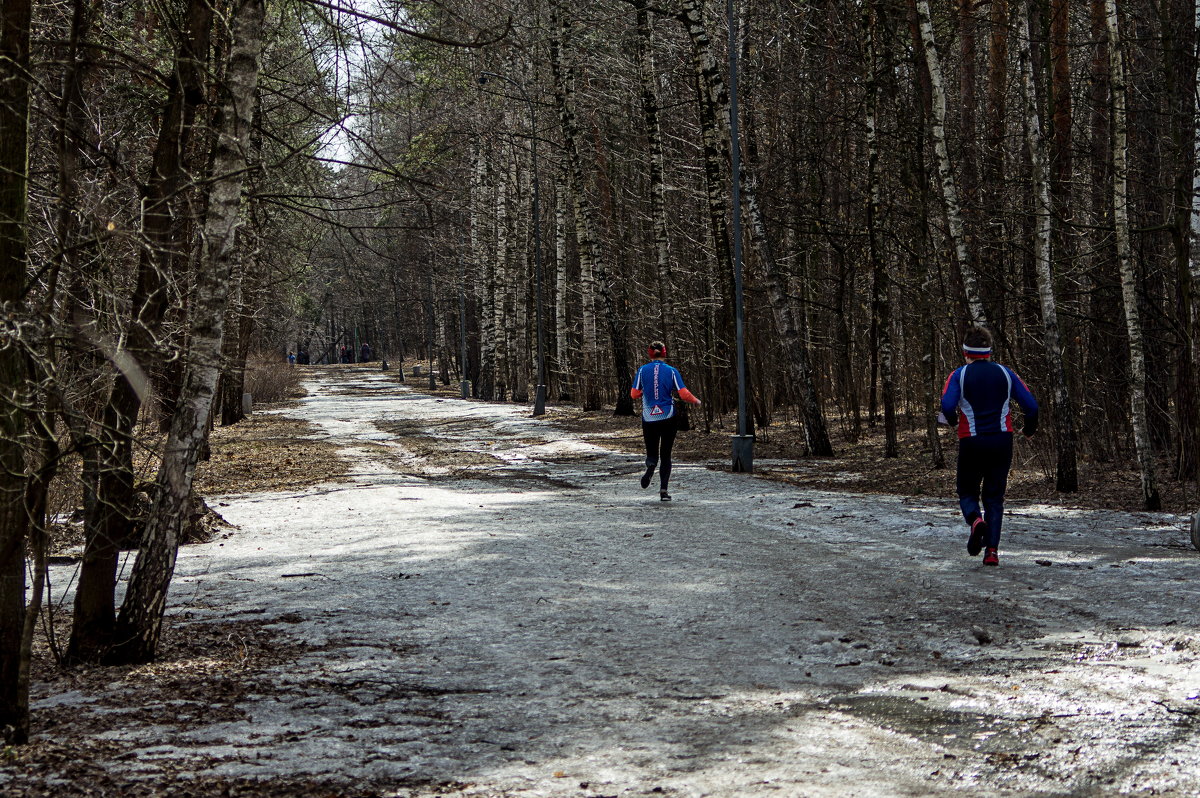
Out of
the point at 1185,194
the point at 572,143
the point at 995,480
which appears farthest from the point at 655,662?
the point at 572,143

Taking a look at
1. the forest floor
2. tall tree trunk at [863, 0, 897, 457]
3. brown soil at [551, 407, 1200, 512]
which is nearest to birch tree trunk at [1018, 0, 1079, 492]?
brown soil at [551, 407, 1200, 512]

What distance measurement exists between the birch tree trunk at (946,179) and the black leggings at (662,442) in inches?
183

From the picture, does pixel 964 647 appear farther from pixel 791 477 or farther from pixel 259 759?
pixel 791 477

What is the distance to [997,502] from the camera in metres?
9.64

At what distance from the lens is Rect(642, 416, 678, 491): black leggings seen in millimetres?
14492

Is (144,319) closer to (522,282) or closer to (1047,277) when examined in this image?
(1047,277)

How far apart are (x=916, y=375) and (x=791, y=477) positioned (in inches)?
391

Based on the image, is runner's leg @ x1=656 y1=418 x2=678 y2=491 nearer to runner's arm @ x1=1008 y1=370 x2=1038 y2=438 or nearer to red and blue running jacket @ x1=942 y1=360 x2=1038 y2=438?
red and blue running jacket @ x1=942 y1=360 x2=1038 y2=438

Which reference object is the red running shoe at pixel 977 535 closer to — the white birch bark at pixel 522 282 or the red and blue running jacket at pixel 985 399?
the red and blue running jacket at pixel 985 399

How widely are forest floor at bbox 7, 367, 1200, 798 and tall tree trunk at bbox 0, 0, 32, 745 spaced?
0.28m

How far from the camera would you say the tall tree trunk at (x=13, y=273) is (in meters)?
5.20

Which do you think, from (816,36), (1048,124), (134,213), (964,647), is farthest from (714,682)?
(816,36)

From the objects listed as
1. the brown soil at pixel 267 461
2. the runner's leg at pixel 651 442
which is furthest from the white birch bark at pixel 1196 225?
the brown soil at pixel 267 461

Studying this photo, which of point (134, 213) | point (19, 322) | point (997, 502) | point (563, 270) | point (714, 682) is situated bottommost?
point (714, 682)
